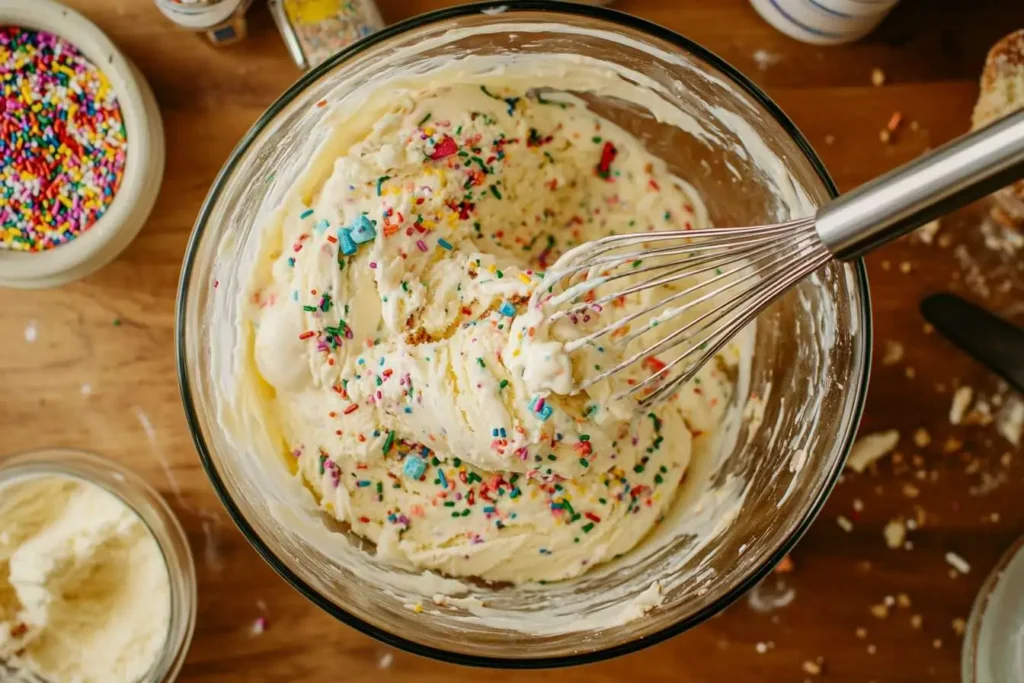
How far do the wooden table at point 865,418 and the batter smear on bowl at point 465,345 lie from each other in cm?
23

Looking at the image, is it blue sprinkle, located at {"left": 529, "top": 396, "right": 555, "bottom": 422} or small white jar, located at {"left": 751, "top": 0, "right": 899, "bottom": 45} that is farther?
small white jar, located at {"left": 751, "top": 0, "right": 899, "bottom": 45}

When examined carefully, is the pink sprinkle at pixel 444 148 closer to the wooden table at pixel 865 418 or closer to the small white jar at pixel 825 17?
the wooden table at pixel 865 418

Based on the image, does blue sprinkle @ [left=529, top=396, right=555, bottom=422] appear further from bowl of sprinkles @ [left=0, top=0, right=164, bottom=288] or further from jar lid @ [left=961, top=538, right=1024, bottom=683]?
jar lid @ [left=961, top=538, right=1024, bottom=683]

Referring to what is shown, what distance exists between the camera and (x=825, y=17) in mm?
1219

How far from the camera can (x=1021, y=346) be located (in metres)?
1.28

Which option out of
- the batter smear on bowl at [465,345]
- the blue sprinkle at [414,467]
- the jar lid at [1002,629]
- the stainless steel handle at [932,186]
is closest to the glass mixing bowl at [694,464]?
the batter smear on bowl at [465,345]

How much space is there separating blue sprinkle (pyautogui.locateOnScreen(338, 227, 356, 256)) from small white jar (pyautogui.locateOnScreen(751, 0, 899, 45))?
0.71 metres

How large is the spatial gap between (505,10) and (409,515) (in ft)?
2.23

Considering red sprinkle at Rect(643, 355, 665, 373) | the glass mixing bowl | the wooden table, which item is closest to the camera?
the glass mixing bowl

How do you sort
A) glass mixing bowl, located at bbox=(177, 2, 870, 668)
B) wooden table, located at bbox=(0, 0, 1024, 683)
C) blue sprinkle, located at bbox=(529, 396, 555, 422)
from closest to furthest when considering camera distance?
blue sprinkle, located at bbox=(529, 396, 555, 422)
glass mixing bowl, located at bbox=(177, 2, 870, 668)
wooden table, located at bbox=(0, 0, 1024, 683)

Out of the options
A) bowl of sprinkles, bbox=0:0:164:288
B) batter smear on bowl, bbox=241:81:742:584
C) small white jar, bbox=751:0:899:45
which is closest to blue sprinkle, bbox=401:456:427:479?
batter smear on bowl, bbox=241:81:742:584

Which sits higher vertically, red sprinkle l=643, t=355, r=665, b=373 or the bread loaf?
the bread loaf

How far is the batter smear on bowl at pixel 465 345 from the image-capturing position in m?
1.03

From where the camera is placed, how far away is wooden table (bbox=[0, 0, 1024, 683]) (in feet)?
4.32
